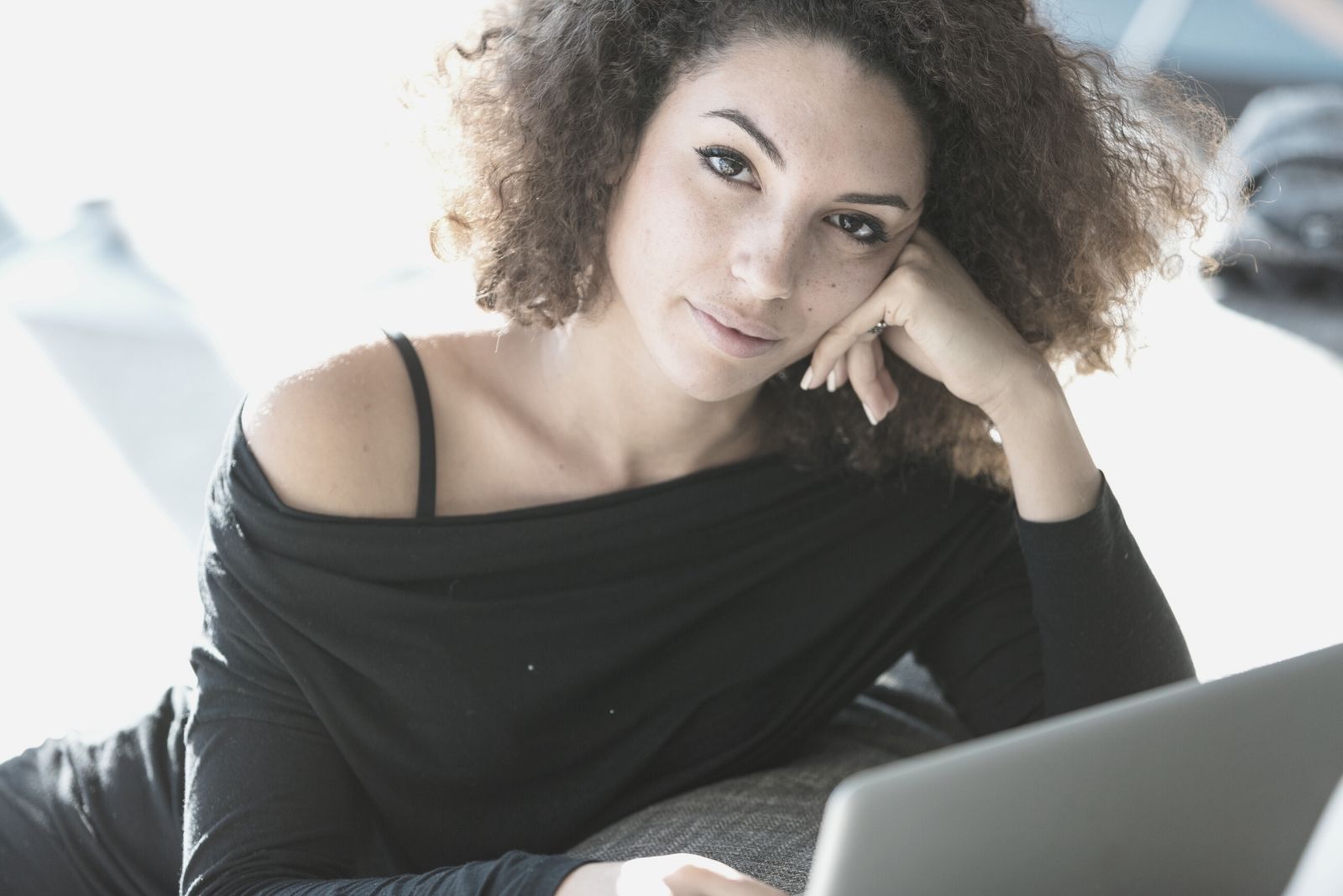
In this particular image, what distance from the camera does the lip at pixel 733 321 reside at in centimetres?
146

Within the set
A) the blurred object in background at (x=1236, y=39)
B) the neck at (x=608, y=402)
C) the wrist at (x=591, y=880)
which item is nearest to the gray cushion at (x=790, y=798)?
the wrist at (x=591, y=880)

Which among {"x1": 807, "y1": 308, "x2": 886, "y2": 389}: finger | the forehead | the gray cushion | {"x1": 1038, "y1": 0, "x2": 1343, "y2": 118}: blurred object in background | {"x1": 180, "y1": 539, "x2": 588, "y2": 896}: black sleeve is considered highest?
{"x1": 1038, "y1": 0, "x2": 1343, "y2": 118}: blurred object in background

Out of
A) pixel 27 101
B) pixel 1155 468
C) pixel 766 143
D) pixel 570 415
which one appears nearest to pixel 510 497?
pixel 570 415

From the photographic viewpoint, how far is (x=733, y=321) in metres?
1.46

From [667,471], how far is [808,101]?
48 cm

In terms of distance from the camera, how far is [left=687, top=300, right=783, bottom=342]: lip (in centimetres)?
146

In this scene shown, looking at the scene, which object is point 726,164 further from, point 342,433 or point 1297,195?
point 1297,195

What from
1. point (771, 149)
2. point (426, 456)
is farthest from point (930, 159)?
point (426, 456)

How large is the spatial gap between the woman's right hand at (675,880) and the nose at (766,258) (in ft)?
1.93

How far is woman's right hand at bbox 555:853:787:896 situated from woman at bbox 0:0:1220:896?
1.16 ft

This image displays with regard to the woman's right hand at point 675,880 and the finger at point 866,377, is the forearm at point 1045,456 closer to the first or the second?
the finger at point 866,377

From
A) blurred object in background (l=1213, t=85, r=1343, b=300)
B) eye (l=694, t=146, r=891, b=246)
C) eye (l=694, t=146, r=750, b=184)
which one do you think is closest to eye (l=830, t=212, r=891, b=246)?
eye (l=694, t=146, r=891, b=246)

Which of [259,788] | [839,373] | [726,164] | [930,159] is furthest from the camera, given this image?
[839,373]

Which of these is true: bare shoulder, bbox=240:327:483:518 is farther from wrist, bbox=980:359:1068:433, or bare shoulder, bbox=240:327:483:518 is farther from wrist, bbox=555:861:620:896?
wrist, bbox=980:359:1068:433
